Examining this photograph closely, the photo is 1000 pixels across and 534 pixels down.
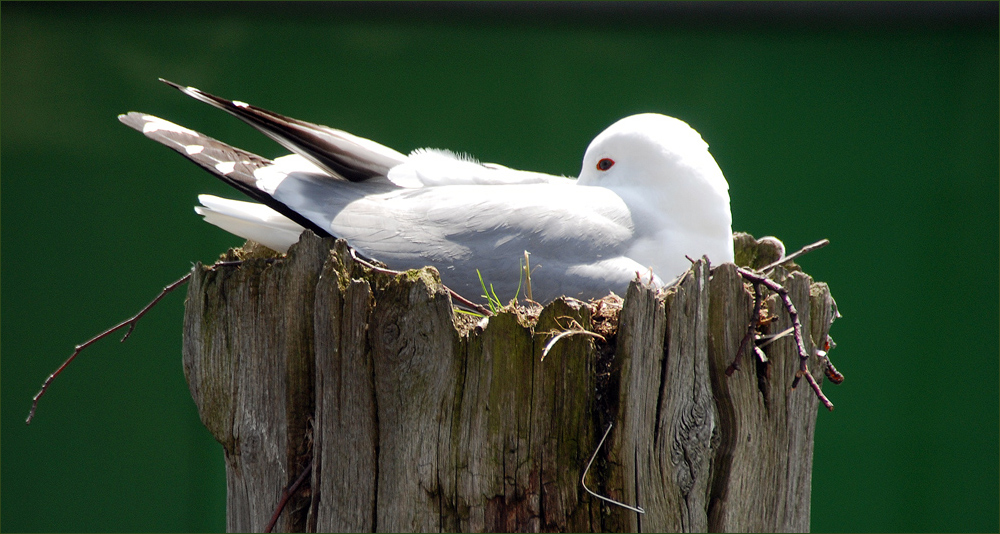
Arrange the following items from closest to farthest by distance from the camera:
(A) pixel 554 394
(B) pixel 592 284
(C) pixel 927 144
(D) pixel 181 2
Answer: (A) pixel 554 394
(B) pixel 592 284
(D) pixel 181 2
(C) pixel 927 144

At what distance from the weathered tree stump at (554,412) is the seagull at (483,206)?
475 mm

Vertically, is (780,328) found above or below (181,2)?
below

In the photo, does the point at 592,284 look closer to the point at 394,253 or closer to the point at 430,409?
the point at 394,253

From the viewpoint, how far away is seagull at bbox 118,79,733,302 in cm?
214

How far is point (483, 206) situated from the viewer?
2221 millimetres

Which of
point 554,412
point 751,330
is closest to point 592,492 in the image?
point 554,412

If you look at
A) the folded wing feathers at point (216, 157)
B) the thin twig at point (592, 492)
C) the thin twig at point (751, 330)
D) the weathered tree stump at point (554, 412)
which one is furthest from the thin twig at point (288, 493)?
the thin twig at point (751, 330)

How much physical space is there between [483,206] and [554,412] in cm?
83

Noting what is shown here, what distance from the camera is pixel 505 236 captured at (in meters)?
2.15

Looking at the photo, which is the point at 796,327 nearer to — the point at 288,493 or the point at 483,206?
the point at 483,206

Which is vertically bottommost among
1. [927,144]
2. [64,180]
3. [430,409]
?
[430,409]

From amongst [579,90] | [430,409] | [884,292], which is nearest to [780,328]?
[430,409]

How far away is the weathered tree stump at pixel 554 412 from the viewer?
60.6 inches

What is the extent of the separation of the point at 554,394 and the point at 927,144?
3.75 metres
